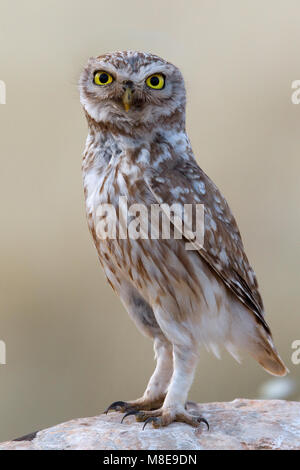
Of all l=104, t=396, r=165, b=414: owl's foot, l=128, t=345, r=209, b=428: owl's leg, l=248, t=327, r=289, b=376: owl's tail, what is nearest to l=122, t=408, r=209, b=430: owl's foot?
l=128, t=345, r=209, b=428: owl's leg

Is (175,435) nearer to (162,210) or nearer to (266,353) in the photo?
(266,353)

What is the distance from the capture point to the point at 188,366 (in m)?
2.18

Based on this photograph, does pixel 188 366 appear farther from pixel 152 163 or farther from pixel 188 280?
pixel 152 163

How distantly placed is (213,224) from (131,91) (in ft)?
1.75

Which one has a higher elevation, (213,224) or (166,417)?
(213,224)

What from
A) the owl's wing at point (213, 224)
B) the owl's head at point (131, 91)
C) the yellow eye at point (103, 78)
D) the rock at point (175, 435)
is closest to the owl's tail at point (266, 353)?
the owl's wing at point (213, 224)

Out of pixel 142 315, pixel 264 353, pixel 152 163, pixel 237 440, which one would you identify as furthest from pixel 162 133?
pixel 237 440

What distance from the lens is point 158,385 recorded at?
7.82 feet

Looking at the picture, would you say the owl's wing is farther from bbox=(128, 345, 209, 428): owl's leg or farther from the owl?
bbox=(128, 345, 209, 428): owl's leg

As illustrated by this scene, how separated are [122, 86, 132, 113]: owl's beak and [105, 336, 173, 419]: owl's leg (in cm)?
90

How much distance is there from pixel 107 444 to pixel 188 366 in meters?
0.38

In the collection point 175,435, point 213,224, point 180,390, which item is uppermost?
point 213,224

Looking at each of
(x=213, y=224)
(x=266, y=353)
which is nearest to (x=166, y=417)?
(x=266, y=353)

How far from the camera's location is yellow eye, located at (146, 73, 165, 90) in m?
2.10
